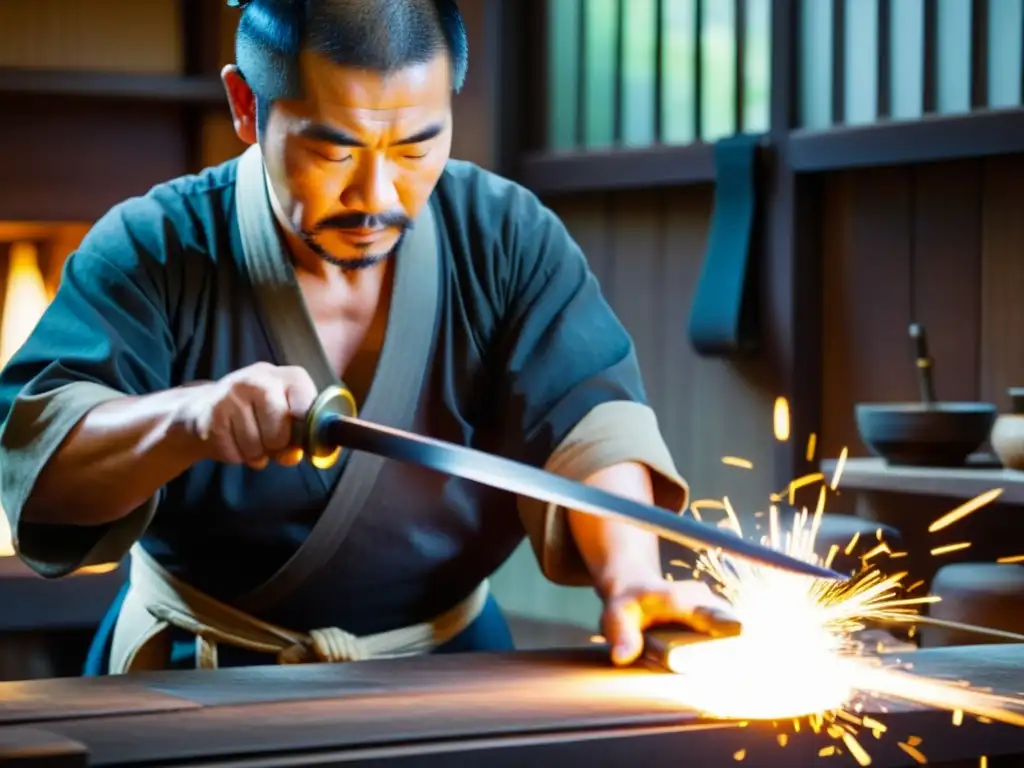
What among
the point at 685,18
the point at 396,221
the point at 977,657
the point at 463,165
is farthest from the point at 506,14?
the point at 977,657

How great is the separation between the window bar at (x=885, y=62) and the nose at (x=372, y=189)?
173 centimetres

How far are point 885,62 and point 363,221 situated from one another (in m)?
1.75

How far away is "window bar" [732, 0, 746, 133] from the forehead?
1854 millimetres

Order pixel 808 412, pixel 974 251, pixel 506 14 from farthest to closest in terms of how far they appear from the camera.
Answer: pixel 506 14
pixel 808 412
pixel 974 251

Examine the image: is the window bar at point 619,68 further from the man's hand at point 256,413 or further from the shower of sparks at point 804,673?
the man's hand at point 256,413

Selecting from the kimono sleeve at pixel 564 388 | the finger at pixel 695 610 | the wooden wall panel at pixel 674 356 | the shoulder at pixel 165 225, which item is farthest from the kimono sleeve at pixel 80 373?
the wooden wall panel at pixel 674 356

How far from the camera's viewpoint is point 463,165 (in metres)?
1.90

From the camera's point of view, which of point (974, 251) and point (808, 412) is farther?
point (808, 412)

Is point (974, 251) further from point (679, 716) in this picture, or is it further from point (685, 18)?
point (679, 716)

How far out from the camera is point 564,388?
1771 mm

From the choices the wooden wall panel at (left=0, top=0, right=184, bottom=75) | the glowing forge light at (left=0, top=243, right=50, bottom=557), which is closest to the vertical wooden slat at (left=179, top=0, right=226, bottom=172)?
the wooden wall panel at (left=0, top=0, right=184, bottom=75)

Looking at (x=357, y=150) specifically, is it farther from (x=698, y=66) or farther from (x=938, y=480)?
(x=698, y=66)

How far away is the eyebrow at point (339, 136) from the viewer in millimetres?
1562

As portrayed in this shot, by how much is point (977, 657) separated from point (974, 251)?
1627 millimetres
